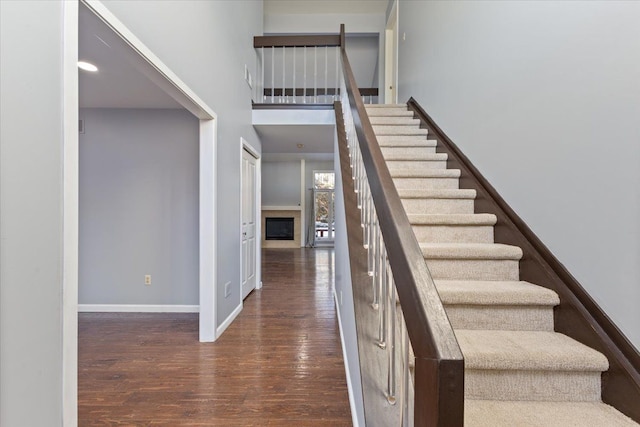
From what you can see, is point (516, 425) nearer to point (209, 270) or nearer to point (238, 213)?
point (209, 270)

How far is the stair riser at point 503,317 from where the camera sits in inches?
57.5

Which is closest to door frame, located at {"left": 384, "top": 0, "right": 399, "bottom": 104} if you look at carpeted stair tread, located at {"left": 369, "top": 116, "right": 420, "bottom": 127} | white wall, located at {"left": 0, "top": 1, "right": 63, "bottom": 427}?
carpeted stair tread, located at {"left": 369, "top": 116, "right": 420, "bottom": 127}

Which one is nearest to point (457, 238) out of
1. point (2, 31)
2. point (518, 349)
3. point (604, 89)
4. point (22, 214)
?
point (518, 349)

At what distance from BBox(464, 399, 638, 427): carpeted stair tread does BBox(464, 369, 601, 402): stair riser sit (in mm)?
22

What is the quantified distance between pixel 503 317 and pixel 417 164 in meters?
1.57

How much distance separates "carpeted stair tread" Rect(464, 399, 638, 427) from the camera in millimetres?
1065

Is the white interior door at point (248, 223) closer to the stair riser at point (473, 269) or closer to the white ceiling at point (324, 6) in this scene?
the stair riser at point (473, 269)

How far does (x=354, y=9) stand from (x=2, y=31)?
5.80m

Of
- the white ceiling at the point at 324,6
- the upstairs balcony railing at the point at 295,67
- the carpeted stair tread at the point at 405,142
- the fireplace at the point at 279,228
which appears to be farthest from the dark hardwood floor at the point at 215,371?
the fireplace at the point at 279,228

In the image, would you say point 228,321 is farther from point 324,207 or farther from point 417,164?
point 324,207

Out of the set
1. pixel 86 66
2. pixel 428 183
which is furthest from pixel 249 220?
pixel 428 183

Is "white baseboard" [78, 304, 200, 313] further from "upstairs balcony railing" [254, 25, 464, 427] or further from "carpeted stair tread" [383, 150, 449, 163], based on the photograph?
"carpeted stair tread" [383, 150, 449, 163]

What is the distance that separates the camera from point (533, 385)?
47.8 inches

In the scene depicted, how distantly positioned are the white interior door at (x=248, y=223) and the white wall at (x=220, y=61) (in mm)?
289
